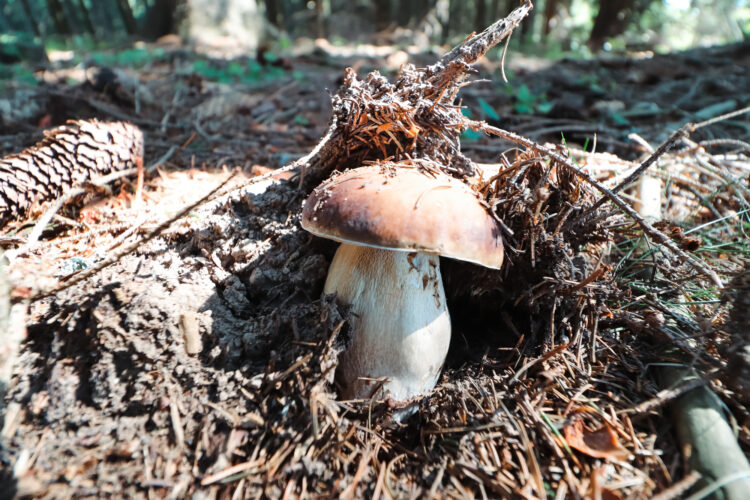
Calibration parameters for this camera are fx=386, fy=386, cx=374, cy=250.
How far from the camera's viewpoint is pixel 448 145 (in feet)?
5.71

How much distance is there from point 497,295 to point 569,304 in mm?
324

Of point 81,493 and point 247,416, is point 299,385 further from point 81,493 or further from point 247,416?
point 81,493

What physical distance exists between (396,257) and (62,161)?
1880 mm

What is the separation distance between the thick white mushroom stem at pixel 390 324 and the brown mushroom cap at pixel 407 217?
0.29 m

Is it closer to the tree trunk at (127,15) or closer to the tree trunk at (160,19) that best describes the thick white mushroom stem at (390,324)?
the tree trunk at (160,19)

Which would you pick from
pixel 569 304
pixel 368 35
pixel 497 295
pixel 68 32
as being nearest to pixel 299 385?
pixel 497 295

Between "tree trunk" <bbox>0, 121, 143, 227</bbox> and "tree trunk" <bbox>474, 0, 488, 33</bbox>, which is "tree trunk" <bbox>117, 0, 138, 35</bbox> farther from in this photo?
"tree trunk" <bbox>0, 121, 143, 227</bbox>

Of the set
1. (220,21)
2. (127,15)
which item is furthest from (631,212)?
(127,15)

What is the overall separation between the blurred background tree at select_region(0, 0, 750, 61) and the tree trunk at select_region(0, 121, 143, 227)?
7057mm

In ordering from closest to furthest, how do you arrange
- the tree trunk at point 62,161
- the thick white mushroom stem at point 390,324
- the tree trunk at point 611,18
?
the thick white mushroom stem at point 390,324 → the tree trunk at point 62,161 → the tree trunk at point 611,18

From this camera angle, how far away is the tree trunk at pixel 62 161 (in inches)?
73.8

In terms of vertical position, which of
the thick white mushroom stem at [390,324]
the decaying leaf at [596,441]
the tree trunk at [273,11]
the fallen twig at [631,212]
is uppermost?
the tree trunk at [273,11]

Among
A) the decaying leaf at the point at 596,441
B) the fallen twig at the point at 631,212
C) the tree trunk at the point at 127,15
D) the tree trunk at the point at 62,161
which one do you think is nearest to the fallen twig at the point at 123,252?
the tree trunk at the point at 62,161

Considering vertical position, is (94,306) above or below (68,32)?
below
